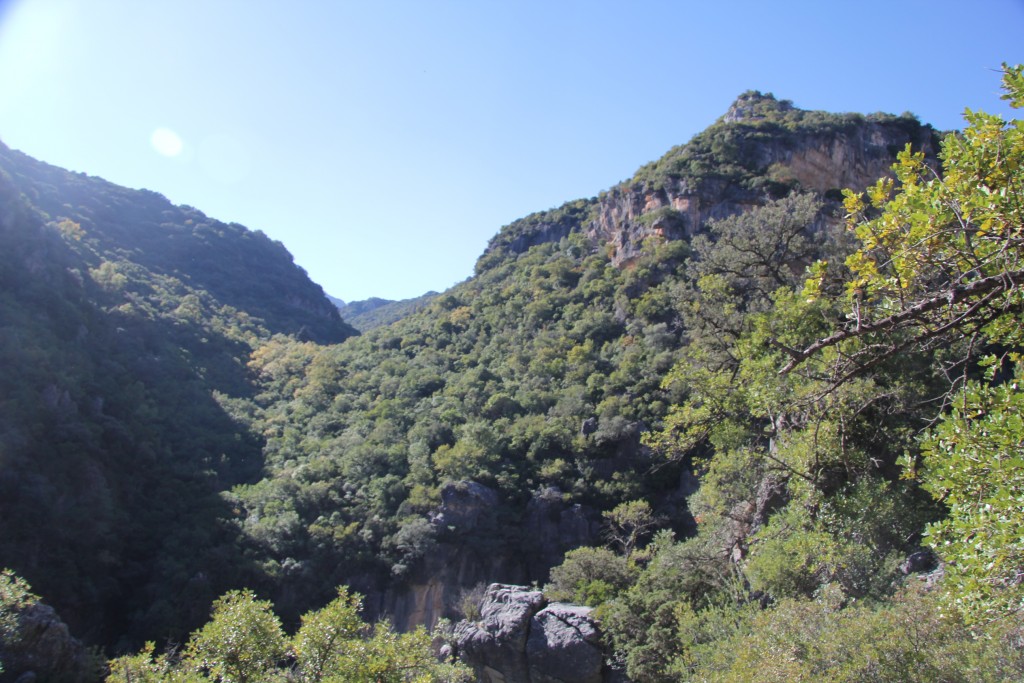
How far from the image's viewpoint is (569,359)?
1640 inches

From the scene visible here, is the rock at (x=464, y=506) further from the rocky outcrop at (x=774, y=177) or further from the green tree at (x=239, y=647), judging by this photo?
the rocky outcrop at (x=774, y=177)

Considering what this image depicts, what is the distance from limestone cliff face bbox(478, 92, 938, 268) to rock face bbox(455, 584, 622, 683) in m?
31.8

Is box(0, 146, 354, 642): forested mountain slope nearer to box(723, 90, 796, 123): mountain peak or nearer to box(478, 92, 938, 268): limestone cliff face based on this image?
Answer: box(478, 92, 938, 268): limestone cliff face

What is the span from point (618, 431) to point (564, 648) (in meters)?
17.4

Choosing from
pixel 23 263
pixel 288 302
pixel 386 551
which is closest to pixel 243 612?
pixel 386 551

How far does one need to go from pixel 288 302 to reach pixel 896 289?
3399 inches

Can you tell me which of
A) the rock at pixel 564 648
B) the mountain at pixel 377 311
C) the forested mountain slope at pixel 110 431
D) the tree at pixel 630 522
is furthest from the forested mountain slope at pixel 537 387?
the mountain at pixel 377 311

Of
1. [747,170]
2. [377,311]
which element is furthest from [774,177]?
[377,311]

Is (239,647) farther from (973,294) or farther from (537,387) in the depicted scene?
(537,387)

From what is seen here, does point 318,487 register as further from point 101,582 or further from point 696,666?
point 696,666

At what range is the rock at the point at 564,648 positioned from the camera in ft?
58.2

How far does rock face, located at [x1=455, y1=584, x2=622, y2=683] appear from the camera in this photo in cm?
1791

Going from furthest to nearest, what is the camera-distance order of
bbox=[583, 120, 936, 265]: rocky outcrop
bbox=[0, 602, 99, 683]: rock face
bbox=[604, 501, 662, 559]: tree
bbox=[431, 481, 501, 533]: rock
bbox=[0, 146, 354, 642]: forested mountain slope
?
1. bbox=[583, 120, 936, 265]: rocky outcrop
2. bbox=[431, 481, 501, 533]: rock
3. bbox=[0, 146, 354, 642]: forested mountain slope
4. bbox=[604, 501, 662, 559]: tree
5. bbox=[0, 602, 99, 683]: rock face

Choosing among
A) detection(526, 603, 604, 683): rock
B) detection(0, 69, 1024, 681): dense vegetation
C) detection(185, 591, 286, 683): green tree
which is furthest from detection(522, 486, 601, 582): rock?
detection(185, 591, 286, 683): green tree
